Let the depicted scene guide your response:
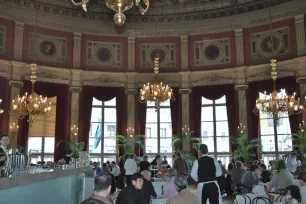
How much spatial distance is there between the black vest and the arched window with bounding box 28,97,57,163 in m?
11.1

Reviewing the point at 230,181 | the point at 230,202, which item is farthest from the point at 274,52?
the point at 230,202

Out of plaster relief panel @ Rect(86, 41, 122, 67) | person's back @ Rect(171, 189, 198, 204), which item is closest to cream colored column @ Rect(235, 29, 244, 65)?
plaster relief panel @ Rect(86, 41, 122, 67)

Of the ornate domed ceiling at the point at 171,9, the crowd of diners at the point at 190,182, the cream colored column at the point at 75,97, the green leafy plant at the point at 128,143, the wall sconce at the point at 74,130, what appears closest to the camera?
the crowd of diners at the point at 190,182

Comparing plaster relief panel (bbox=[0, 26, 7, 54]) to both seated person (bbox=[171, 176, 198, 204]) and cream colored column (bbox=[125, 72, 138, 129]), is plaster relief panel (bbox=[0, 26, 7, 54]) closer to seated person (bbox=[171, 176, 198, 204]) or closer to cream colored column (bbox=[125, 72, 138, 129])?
cream colored column (bbox=[125, 72, 138, 129])

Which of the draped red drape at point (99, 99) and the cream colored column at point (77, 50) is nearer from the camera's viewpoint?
the draped red drape at point (99, 99)

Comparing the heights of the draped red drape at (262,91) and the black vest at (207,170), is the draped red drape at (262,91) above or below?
above

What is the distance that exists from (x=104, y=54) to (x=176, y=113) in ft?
14.5

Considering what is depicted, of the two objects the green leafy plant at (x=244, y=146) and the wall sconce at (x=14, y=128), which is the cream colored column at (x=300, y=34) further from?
the wall sconce at (x=14, y=128)

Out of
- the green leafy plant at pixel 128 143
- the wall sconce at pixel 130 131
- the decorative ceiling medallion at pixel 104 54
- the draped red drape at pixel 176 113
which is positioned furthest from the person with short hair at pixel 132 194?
the decorative ceiling medallion at pixel 104 54

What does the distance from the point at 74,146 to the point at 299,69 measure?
9.79 m

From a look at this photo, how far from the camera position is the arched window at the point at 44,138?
50.4 feet

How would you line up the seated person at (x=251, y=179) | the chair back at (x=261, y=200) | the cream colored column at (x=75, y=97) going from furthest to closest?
the cream colored column at (x=75, y=97) < the seated person at (x=251, y=179) < the chair back at (x=261, y=200)

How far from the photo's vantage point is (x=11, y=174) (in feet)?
15.2

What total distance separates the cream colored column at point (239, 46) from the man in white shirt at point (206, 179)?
35.4 feet
